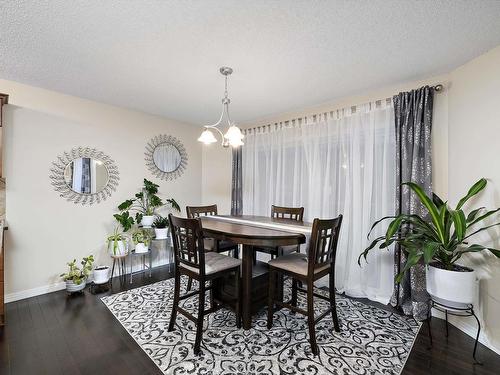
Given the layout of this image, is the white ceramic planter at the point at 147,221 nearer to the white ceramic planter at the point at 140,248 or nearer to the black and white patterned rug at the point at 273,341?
the white ceramic planter at the point at 140,248

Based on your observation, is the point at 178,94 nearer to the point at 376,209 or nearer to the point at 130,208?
the point at 130,208

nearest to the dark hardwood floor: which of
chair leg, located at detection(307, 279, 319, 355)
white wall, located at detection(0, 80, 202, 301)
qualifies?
white wall, located at detection(0, 80, 202, 301)

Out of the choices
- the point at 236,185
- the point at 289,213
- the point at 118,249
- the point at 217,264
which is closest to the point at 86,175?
the point at 118,249

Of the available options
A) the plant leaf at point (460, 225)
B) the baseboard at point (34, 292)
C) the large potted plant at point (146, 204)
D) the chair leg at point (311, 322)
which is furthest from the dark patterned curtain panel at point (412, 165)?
the baseboard at point (34, 292)

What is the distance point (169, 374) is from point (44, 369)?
0.89 meters

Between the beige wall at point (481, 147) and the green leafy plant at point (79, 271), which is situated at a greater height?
the beige wall at point (481, 147)

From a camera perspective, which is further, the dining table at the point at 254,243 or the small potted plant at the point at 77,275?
the small potted plant at the point at 77,275

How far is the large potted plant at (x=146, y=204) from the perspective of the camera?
3.44 meters

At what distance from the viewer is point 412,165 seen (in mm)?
2396

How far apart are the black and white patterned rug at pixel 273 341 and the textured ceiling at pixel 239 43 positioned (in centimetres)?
246

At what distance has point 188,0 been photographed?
1.46 meters

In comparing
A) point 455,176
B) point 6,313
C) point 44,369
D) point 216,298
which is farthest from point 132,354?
point 455,176

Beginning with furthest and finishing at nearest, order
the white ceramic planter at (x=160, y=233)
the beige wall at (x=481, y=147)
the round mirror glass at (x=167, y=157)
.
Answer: the round mirror glass at (x=167, y=157)
the white ceramic planter at (x=160, y=233)
the beige wall at (x=481, y=147)

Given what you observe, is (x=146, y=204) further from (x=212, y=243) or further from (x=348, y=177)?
(x=348, y=177)
